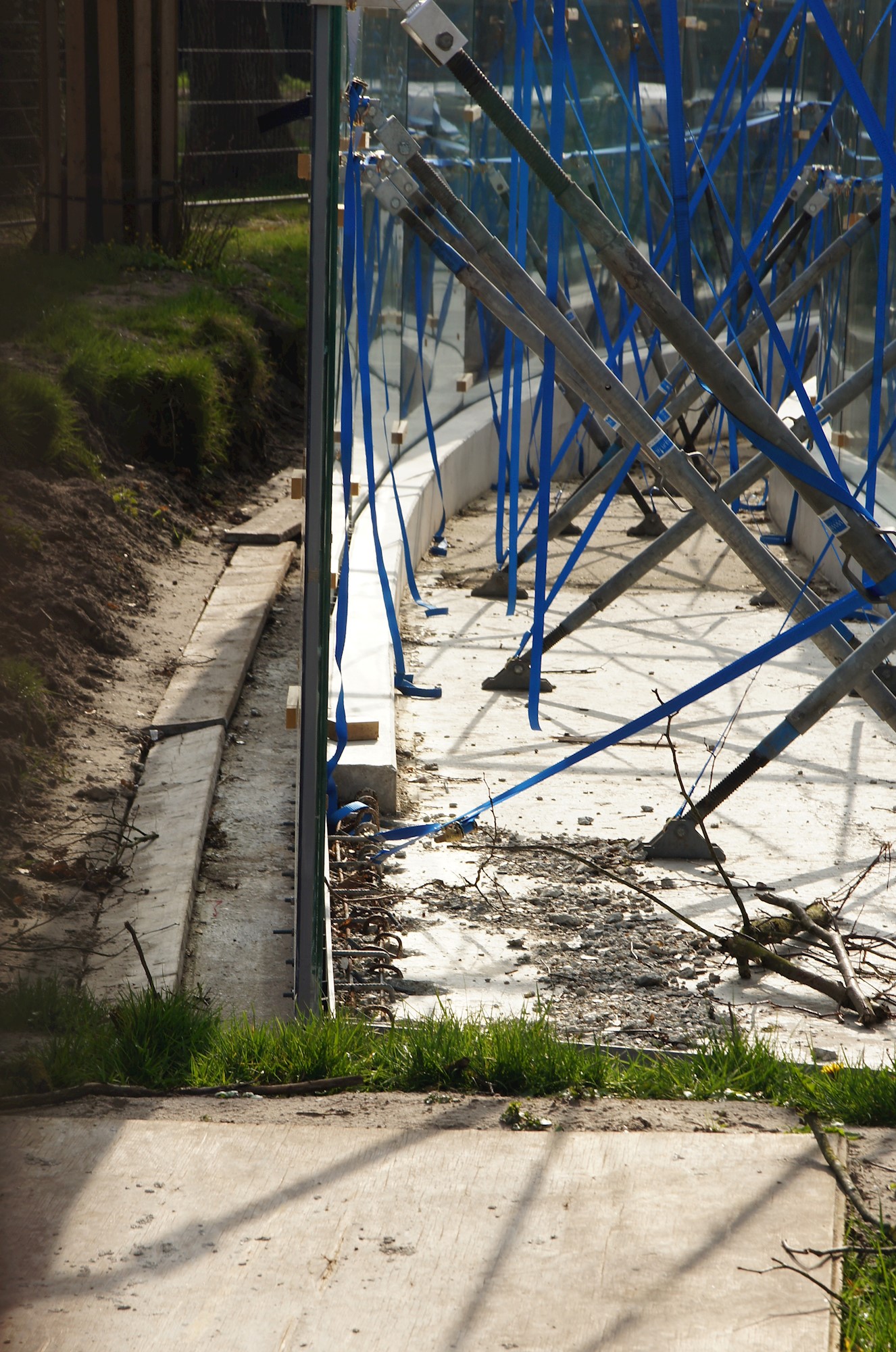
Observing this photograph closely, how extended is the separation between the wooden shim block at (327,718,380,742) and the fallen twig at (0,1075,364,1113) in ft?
6.43

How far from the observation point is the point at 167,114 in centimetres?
1120

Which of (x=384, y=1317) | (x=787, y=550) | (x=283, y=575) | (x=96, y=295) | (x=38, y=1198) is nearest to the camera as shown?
(x=384, y=1317)

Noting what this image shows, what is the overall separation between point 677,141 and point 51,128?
825 centimetres

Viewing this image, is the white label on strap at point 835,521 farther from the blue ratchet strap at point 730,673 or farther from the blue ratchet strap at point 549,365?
the blue ratchet strap at point 549,365

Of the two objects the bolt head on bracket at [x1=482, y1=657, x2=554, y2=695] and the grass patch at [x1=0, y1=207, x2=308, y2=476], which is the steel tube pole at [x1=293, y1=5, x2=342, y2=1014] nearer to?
the bolt head on bracket at [x1=482, y1=657, x2=554, y2=695]

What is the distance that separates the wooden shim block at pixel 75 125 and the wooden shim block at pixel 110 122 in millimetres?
137

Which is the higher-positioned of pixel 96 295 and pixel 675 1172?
pixel 96 295

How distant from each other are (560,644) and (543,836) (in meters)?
2.25

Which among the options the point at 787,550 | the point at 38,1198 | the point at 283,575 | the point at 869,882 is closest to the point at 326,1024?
the point at 38,1198

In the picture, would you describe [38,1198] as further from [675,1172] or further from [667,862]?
[667,862]

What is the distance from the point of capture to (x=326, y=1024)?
3.18m

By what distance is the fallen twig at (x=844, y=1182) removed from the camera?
2471mm

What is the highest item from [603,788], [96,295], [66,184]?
[66,184]

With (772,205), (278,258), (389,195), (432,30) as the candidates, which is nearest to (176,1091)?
(432,30)
